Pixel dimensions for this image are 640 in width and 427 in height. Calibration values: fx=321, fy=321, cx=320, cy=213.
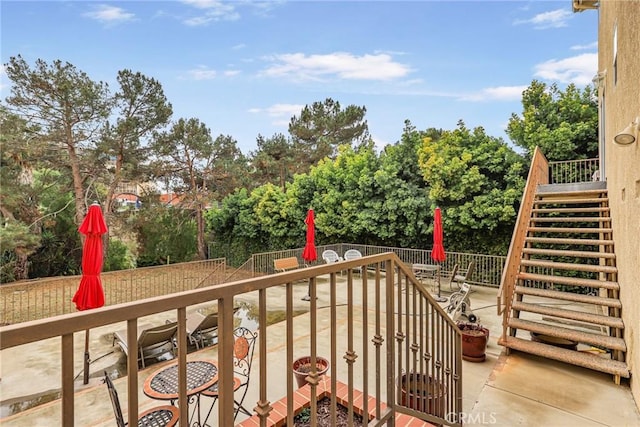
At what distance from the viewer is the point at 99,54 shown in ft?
38.1

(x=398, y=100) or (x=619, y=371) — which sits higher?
(x=398, y=100)

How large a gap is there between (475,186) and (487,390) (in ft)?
23.7

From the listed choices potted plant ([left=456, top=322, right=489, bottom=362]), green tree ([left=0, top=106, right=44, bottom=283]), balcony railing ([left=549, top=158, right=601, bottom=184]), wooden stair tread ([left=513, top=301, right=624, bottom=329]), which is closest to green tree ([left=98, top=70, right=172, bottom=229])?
green tree ([left=0, top=106, right=44, bottom=283])

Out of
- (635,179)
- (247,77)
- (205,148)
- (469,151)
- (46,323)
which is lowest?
(46,323)

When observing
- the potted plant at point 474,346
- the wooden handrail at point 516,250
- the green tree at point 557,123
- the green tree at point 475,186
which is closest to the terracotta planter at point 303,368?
the potted plant at point 474,346

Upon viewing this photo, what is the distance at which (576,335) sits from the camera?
165 inches

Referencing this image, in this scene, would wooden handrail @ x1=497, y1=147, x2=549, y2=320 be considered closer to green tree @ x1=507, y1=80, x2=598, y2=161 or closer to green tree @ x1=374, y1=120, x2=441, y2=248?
green tree @ x1=507, y1=80, x2=598, y2=161

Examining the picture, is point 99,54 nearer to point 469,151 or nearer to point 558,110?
point 469,151

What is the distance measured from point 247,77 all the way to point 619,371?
1744cm

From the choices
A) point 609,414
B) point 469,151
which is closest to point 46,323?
point 609,414

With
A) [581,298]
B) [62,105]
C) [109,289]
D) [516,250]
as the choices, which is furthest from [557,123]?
[62,105]

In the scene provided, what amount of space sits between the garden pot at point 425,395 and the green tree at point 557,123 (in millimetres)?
10032

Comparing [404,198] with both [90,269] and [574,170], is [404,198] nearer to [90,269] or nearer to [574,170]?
[574,170]

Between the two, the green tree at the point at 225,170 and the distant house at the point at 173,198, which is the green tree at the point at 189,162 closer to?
the distant house at the point at 173,198
